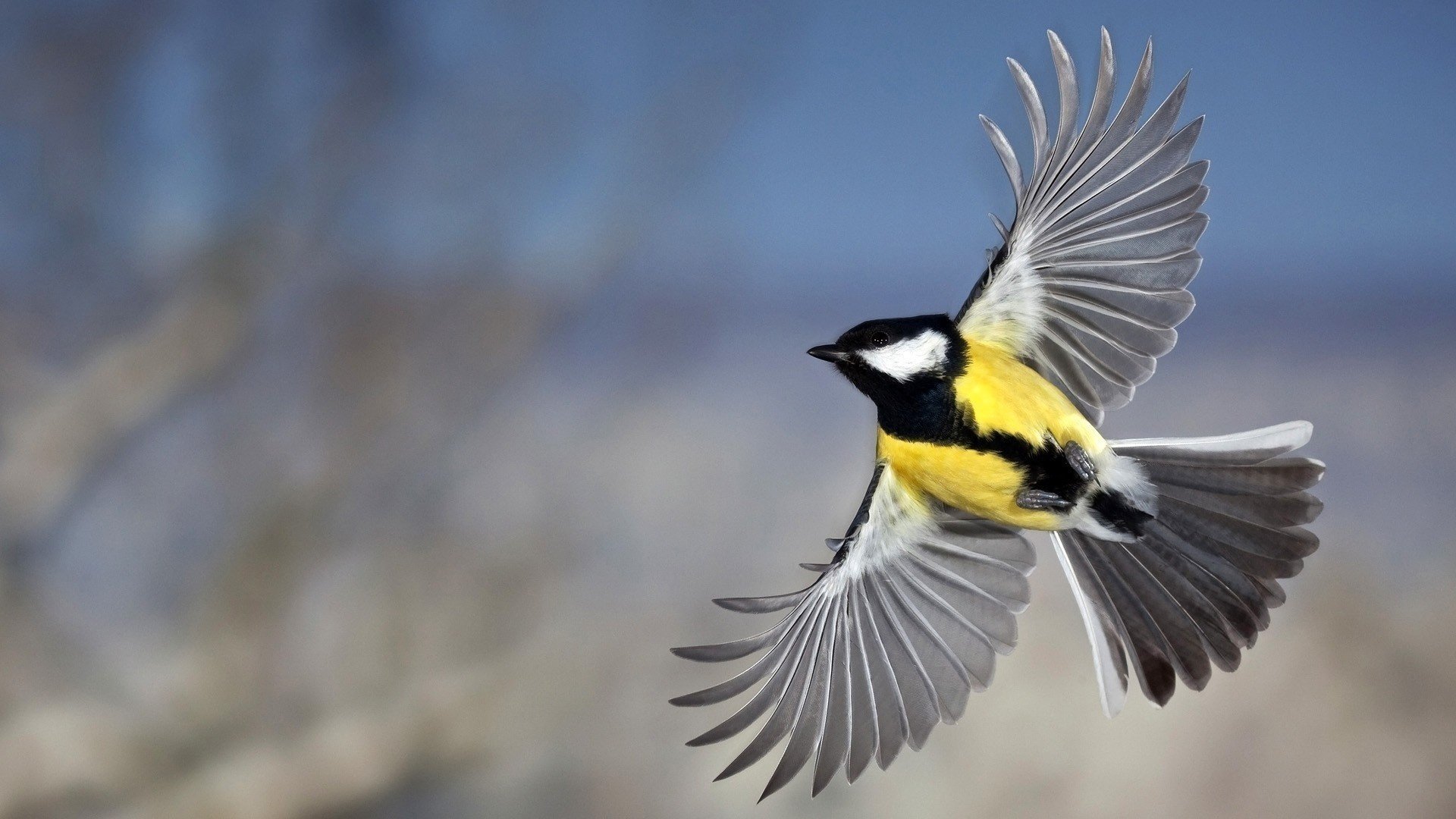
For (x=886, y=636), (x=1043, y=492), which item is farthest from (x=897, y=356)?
(x=886, y=636)

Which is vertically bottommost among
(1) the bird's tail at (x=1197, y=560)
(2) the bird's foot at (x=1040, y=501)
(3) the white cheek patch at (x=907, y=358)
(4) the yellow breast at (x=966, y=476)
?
(1) the bird's tail at (x=1197, y=560)

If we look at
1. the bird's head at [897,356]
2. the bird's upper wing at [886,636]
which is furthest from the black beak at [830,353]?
the bird's upper wing at [886,636]

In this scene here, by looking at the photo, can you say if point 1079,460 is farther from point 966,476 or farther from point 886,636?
point 886,636

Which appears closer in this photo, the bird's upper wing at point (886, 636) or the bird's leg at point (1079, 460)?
the bird's leg at point (1079, 460)

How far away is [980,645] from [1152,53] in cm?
41

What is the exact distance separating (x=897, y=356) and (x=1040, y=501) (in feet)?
0.40

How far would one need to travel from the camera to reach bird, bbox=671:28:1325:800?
0.58 metres

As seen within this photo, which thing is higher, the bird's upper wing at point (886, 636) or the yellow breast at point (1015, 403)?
the yellow breast at point (1015, 403)

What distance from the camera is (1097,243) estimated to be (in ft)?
1.98

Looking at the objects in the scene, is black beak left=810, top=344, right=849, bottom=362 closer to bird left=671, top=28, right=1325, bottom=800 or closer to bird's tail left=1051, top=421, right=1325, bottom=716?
bird left=671, top=28, right=1325, bottom=800

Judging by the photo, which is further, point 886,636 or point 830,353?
point 886,636

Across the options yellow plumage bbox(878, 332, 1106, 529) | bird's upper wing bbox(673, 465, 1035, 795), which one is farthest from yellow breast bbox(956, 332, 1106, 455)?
bird's upper wing bbox(673, 465, 1035, 795)

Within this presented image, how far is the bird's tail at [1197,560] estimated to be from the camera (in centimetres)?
65

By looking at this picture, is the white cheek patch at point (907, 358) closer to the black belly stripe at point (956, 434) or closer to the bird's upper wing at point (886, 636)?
the black belly stripe at point (956, 434)
